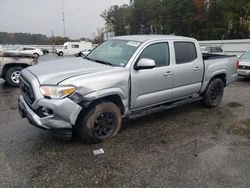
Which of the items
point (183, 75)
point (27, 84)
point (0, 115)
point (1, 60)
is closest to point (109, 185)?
point (27, 84)

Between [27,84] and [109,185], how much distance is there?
2.08 metres

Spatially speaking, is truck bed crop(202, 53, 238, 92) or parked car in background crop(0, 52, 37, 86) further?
parked car in background crop(0, 52, 37, 86)

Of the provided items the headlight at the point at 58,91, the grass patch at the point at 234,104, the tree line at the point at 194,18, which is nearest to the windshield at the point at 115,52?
the headlight at the point at 58,91

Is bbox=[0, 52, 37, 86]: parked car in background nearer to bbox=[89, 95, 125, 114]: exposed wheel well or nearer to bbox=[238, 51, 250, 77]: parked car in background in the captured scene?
bbox=[89, 95, 125, 114]: exposed wheel well

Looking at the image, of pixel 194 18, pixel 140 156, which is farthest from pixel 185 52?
pixel 194 18

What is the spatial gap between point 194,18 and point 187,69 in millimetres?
46217

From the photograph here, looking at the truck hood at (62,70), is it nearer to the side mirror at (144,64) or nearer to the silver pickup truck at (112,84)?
the silver pickup truck at (112,84)

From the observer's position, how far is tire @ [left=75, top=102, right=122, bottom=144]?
382cm

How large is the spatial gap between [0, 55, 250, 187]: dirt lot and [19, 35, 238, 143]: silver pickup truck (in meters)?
0.42

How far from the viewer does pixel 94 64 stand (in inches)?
172

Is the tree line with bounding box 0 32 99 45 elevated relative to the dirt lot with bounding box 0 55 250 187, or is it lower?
elevated

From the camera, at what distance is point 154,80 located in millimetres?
4520

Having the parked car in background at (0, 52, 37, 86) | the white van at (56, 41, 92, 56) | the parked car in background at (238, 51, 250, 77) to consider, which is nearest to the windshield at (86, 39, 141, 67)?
the parked car in background at (0, 52, 37, 86)

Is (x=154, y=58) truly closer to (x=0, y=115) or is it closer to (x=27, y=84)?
(x=27, y=84)
